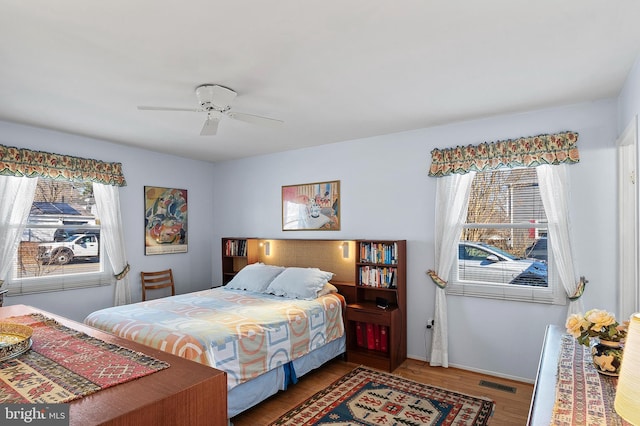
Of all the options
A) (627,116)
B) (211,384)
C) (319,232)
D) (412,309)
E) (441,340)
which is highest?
(627,116)

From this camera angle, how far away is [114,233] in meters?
4.41

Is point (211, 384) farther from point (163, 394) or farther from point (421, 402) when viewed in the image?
point (421, 402)

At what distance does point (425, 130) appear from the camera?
12.9 ft

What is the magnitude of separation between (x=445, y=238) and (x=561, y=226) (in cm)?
101

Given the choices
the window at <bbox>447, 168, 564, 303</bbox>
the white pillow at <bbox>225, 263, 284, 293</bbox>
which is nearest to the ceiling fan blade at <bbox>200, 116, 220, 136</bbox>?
the white pillow at <bbox>225, 263, 284, 293</bbox>

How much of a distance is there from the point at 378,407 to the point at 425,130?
2.77 metres

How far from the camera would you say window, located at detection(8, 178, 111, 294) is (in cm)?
380

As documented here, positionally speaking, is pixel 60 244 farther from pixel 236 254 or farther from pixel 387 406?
pixel 387 406

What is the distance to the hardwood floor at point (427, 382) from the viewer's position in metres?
2.77

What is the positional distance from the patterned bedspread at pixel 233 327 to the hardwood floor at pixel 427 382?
1.03 ft

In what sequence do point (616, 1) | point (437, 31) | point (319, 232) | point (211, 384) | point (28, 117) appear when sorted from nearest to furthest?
point (211, 384)
point (616, 1)
point (437, 31)
point (28, 117)
point (319, 232)

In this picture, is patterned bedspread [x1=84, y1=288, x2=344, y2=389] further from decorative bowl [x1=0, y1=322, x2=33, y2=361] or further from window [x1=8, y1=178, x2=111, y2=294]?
window [x1=8, y1=178, x2=111, y2=294]

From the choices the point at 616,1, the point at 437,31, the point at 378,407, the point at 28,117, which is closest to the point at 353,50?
A: the point at 437,31

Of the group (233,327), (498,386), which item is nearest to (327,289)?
(233,327)
